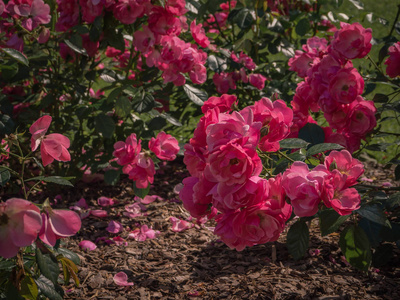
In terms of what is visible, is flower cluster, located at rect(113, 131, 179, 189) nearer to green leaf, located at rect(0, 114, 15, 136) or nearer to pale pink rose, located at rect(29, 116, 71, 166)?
green leaf, located at rect(0, 114, 15, 136)

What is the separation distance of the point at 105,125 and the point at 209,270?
862 mm

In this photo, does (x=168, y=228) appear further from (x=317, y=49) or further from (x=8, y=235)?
(x=8, y=235)

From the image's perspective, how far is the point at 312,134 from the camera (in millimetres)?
1521

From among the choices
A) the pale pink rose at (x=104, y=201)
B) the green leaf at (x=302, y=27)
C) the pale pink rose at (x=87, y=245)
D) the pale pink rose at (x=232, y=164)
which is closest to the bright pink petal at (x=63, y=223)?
the pale pink rose at (x=232, y=164)

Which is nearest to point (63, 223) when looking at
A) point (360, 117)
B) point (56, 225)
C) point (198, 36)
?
point (56, 225)

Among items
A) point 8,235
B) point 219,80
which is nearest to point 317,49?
point 219,80

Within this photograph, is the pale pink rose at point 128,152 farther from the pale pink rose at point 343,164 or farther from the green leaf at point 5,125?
the pale pink rose at point 343,164

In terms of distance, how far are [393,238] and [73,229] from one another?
1.06 metres

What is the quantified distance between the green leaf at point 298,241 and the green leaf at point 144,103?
122cm

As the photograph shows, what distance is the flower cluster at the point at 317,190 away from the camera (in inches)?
39.2

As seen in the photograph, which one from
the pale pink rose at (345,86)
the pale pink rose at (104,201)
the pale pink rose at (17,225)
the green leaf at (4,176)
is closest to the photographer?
the pale pink rose at (17,225)

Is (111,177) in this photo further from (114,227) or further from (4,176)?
(4,176)

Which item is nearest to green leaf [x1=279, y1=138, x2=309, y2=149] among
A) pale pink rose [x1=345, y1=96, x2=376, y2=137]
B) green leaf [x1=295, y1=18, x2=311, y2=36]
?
pale pink rose [x1=345, y1=96, x2=376, y2=137]

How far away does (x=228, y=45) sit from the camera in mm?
2812
